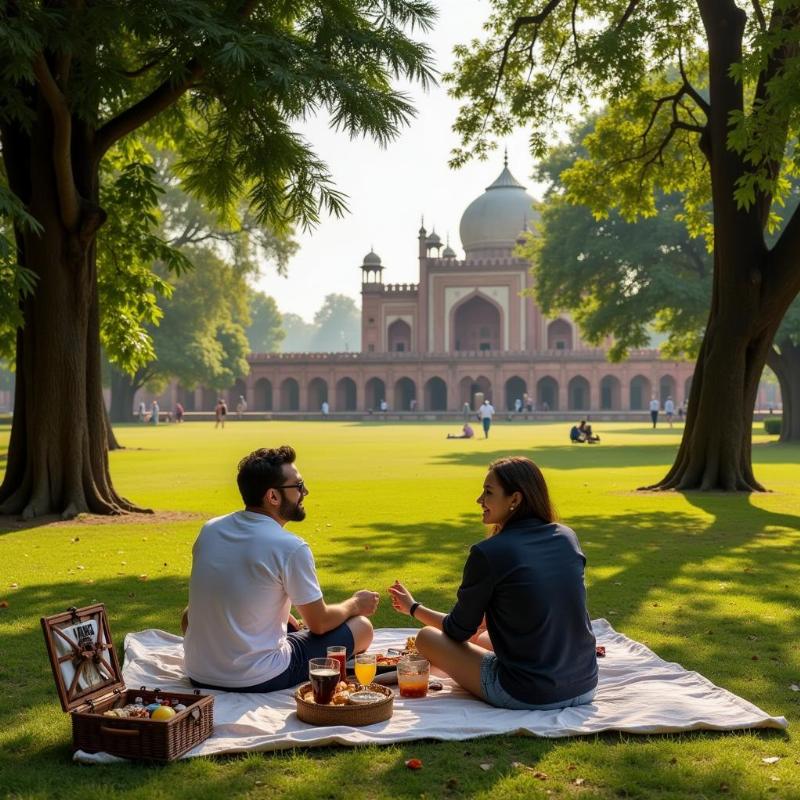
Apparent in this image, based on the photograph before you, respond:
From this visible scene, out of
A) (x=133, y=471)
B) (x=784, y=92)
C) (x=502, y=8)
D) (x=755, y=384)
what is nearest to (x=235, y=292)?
(x=133, y=471)

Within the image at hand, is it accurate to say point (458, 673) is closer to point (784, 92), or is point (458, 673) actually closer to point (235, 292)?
point (784, 92)

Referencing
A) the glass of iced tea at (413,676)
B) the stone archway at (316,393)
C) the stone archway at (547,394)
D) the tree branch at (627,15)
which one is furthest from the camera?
the stone archway at (316,393)

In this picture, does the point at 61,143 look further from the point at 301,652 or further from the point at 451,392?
the point at 451,392

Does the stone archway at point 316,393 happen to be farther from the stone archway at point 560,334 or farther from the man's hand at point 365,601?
the man's hand at point 365,601

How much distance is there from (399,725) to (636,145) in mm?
12232

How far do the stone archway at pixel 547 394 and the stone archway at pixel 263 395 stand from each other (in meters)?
16.8

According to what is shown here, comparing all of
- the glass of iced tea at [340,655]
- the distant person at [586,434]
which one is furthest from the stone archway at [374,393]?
the glass of iced tea at [340,655]

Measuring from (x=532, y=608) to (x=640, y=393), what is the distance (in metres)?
57.5

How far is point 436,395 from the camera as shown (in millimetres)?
60781

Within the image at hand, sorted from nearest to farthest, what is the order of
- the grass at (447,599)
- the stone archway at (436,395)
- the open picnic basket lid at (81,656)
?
1. the grass at (447,599)
2. the open picnic basket lid at (81,656)
3. the stone archway at (436,395)

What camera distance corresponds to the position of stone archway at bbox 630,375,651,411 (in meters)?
58.9

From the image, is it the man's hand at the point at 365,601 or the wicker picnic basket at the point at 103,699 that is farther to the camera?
the man's hand at the point at 365,601

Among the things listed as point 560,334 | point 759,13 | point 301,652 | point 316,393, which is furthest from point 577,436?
point 316,393

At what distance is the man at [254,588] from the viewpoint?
152 inches
